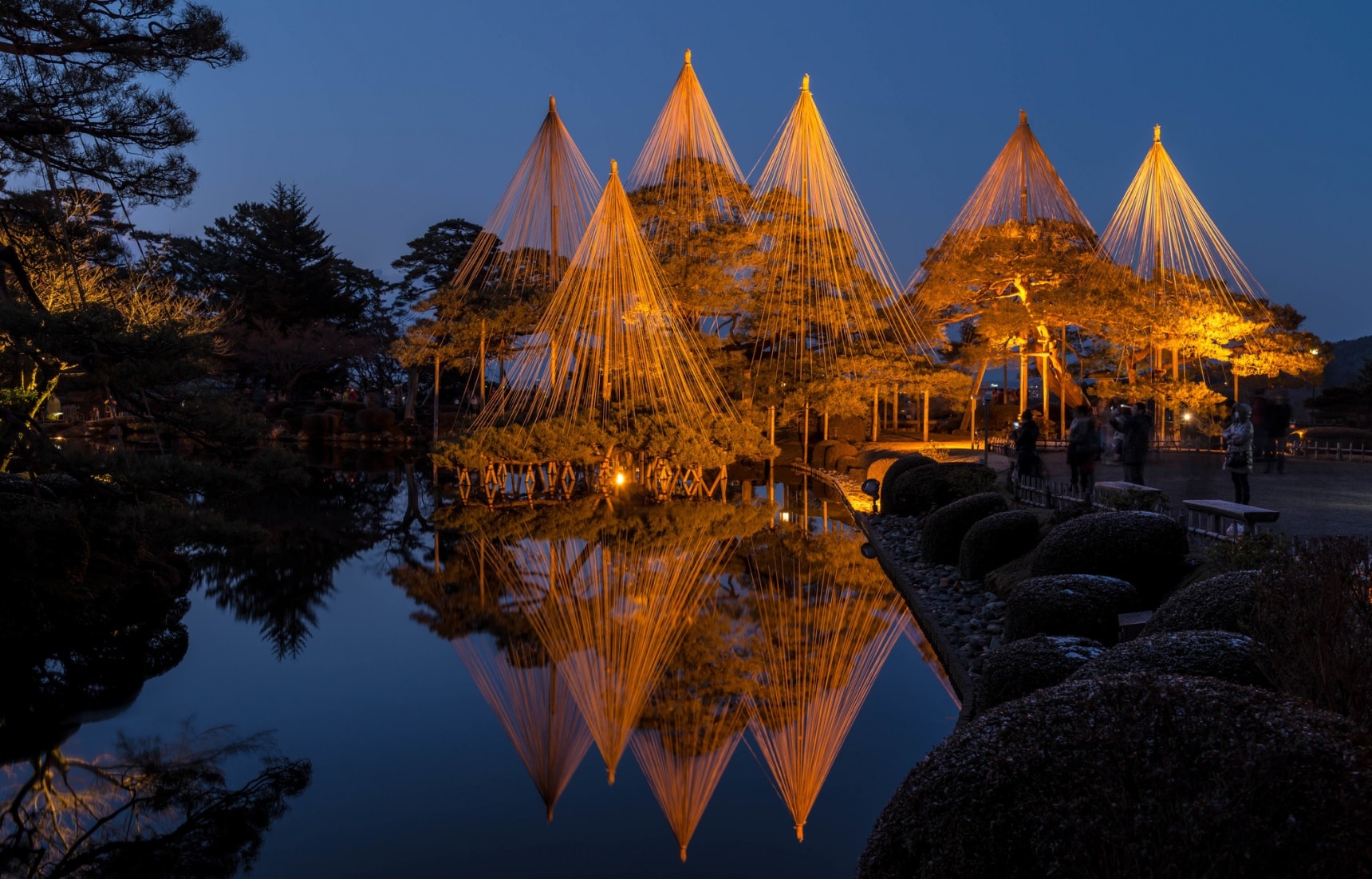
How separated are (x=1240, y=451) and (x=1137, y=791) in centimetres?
927

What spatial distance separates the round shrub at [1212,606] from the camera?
496 cm

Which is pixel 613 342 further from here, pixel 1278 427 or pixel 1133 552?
pixel 1133 552

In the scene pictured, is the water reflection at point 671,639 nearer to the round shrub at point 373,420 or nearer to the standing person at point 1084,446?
the standing person at point 1084,446

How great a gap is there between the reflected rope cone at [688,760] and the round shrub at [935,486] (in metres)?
7.52

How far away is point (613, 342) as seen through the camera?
1994cm

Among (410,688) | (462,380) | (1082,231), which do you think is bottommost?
(410,688)

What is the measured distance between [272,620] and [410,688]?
319 cm

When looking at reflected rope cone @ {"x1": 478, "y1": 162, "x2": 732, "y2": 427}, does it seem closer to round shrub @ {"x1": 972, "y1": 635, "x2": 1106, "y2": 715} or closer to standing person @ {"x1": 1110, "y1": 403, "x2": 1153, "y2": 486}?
standing person @ {"x1": 1110, "y1": 403, "x2": 1153, "y2": 486}

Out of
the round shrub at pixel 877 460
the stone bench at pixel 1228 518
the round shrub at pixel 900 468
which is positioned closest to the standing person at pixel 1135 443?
the stone bench at pixel 1228 518

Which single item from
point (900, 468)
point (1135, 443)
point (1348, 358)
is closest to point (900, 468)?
point (900, 468)

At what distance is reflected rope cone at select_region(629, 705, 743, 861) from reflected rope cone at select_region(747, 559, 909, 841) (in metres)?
0.26

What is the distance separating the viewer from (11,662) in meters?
8.04

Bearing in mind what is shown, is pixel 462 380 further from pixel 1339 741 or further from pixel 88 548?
pixel 1339 741

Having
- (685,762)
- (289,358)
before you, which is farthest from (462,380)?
(685,762)
